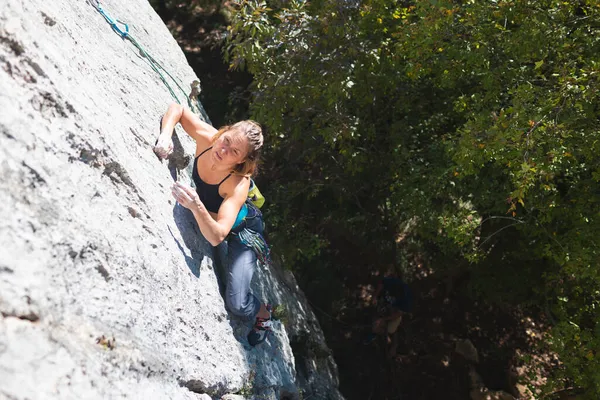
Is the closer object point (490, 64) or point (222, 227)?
point (222, 227)

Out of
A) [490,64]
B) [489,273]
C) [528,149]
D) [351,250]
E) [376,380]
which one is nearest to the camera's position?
[528,149]

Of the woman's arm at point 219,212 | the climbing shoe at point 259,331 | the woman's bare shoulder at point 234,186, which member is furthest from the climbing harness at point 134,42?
the climbing shoe at point 259,331

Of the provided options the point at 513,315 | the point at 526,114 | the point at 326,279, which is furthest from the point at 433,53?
the point at 513,315

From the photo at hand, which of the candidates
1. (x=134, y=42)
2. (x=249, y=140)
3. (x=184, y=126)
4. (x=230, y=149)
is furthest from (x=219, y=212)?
(x=134, y=42)

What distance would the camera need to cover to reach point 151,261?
308cm

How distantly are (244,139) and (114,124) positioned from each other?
872mm

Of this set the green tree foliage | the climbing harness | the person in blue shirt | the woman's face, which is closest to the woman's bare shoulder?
the woman's face

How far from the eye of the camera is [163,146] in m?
3.74

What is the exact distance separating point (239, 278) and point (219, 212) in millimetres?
626

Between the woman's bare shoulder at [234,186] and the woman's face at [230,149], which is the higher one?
the woman's face at [230,149]

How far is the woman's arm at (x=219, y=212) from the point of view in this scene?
3.44 m

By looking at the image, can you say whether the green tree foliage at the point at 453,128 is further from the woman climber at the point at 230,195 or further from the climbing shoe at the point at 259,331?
the climbing shoe at the point at 259,331

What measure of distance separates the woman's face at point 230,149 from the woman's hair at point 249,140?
31mm

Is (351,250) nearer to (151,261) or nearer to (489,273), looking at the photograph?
(489,273)
